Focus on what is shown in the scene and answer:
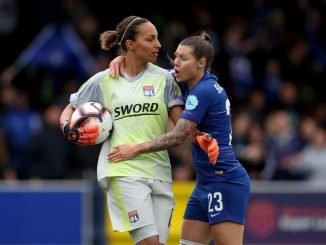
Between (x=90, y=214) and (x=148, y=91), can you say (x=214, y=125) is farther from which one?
(x=90, y=214)

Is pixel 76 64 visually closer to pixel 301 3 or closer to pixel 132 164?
pixel 301 3

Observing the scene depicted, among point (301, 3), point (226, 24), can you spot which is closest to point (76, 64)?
point (226, 24)

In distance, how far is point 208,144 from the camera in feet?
28.5

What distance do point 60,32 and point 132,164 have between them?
7.91 meters

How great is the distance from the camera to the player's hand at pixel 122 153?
8.78 metres

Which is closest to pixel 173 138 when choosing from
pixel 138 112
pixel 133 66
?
pixel 138 112

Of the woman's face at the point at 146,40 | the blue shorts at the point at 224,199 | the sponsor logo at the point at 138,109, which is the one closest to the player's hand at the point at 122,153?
the sponsor logo at the point at 138,109

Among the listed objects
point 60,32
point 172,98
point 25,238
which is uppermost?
point 60,32

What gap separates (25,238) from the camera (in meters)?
14.4

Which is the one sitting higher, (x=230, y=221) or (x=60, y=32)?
(x=60, y=32)

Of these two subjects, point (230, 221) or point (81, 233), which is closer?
point (230, 221)

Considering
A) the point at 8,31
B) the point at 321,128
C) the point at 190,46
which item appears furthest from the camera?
the point at 8,31

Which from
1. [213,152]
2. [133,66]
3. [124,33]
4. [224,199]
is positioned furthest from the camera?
[133,66]

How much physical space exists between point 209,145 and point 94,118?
0.96m
